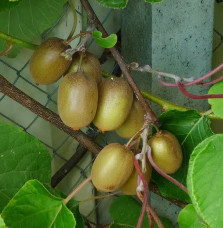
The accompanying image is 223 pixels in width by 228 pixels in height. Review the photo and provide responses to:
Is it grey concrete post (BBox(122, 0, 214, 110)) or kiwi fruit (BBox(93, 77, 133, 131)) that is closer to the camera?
kiwi fruit (BBox(93, 77, 133, 131))

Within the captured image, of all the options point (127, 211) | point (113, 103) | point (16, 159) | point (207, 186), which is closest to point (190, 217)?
point (207, 186)

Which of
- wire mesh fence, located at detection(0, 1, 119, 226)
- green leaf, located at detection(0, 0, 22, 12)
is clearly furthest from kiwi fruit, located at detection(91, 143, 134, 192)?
wire mesh fence, located at detection(0, 1, 119, 226)

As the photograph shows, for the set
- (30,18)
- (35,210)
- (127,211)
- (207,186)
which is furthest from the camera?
(127,211)

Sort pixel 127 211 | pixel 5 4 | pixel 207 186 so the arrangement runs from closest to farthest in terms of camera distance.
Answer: pixel 207 186
pixel 5 4
pixel 127 211

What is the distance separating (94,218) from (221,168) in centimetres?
93

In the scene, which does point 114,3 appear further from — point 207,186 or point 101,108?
point 207,186

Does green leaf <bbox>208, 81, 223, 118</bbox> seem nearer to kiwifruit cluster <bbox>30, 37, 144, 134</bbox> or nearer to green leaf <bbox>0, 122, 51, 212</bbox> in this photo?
kiwifruit cluster <bbox>30, 37, 144, 134</bbox>

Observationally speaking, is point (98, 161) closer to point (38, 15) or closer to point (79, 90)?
point (79, 90)

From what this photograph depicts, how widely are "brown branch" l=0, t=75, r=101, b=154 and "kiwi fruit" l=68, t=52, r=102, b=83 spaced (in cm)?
10

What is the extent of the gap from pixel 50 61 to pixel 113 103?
0.44 ft

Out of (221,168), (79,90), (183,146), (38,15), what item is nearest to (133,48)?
(38,15)

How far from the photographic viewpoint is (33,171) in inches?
34.6

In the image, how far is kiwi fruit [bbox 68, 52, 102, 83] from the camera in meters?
0.83

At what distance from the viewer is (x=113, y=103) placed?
776mm
